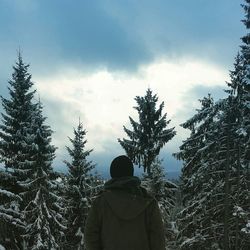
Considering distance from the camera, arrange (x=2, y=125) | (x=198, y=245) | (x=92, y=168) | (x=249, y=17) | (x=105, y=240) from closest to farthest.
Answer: (x=105, y=240)
(x=249, y=17)
(x=198, y=245)
(x=2, y=125)
(x=92, y=168)

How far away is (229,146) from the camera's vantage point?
2280cm

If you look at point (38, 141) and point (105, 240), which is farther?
point (38, 141)

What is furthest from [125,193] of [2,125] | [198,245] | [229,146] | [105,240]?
[2,125]

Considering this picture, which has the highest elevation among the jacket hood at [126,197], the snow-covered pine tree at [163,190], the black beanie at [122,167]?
the snow-covered pine tree at [163,190]

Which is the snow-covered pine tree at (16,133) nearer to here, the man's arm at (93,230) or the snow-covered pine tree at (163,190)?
the snow-covered pine tree at (163,190)

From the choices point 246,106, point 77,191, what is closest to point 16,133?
point 77,191

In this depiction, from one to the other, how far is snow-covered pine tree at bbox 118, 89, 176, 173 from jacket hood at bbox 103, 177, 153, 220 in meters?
28.3

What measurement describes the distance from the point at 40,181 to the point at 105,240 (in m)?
23.7

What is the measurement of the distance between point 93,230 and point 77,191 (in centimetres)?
2816

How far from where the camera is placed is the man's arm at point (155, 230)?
15.0 ft

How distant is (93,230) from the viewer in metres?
4.59

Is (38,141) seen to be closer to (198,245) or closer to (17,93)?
(17,93)

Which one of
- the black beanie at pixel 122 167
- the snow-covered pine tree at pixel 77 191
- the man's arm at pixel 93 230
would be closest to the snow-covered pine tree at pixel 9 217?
the snow-covered pine tree at pixel 77 191

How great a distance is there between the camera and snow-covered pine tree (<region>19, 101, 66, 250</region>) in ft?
87.9
